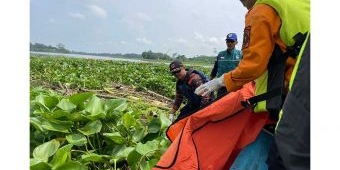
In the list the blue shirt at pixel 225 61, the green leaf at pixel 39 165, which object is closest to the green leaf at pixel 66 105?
the green leaf at pixel 39 165

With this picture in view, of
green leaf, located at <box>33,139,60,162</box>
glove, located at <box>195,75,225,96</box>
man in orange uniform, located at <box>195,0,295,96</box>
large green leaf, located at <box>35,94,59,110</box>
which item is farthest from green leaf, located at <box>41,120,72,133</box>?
man in orange uniform, located at <box>195,0,295,96</box>

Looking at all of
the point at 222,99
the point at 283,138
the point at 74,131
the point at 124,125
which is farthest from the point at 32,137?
the point at 283,138

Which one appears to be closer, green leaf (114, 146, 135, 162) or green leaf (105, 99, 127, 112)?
green leaf (114, 146, 135, 162)

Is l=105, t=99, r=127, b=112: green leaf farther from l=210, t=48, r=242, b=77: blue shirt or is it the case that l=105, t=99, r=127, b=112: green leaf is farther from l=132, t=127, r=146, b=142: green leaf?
l=210, t=48, r=242, b=77: blue shirt

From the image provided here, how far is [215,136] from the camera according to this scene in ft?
7.34

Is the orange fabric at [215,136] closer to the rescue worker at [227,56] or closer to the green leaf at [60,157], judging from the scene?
the green leaf at [60,157]

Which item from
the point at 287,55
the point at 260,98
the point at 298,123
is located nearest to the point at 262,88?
the point at 260,98

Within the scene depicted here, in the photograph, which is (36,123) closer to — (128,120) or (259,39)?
(128,120)

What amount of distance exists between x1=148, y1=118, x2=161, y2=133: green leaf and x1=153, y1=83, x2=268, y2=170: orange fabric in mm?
1202

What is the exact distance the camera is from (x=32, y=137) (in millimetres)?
3289

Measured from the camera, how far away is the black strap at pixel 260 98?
1985 mm

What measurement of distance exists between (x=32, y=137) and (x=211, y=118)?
1565 mm

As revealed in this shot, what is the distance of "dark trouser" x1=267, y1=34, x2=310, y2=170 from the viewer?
110cm

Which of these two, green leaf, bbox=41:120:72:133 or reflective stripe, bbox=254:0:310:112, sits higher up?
reflective stripe, bbox=254:0:310:112
